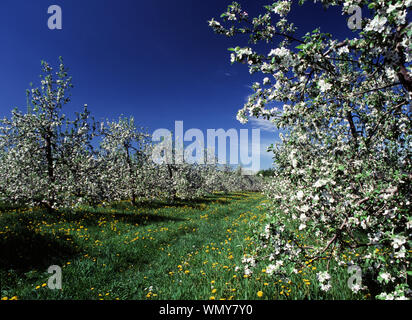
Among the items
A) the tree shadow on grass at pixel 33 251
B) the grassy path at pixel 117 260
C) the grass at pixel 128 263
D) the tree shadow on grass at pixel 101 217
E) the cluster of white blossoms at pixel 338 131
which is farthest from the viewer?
the tree shadow on grass at pixel 101 217

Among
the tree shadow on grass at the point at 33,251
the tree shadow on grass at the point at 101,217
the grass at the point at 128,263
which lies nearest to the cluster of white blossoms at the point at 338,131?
the grass at the point at 128,263

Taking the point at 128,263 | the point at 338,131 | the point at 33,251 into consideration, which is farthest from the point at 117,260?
the point at 338,131

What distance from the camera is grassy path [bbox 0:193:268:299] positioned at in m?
4.57

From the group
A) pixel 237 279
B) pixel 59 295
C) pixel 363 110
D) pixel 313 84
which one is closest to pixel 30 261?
pixel 59 295

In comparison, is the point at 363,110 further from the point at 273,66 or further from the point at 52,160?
the point at 52,160

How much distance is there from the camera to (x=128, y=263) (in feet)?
21.6

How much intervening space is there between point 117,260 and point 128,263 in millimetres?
368

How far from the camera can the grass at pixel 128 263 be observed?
14.1 ft

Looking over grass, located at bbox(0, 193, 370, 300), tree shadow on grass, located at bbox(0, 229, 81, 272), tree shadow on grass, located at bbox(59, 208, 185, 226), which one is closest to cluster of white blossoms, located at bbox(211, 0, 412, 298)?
grass, located at bbox(0, 193, 370, 300)

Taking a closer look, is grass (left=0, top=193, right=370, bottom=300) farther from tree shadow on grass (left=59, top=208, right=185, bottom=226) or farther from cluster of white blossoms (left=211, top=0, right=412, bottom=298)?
cluster of white blossoms (left=211, top=0, right=412, bottom=298)

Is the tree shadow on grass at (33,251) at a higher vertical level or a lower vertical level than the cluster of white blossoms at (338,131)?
lower

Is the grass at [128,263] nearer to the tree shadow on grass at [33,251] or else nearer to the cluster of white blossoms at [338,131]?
the tree shadow on grass at [33,251]
